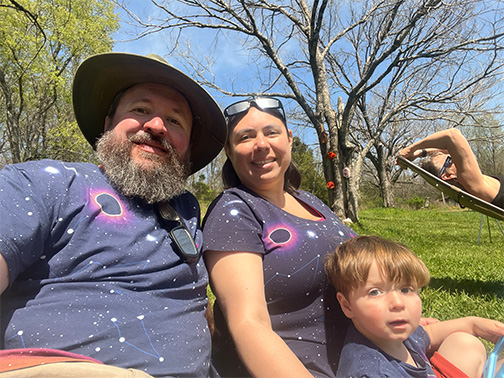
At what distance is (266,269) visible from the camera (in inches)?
57.1

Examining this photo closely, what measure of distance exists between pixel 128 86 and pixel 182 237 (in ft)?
3.13

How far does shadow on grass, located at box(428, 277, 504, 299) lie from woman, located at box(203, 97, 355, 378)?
253 centimetres

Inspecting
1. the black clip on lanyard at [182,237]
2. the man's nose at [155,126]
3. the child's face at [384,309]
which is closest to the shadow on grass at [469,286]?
the child's face at [384,309]

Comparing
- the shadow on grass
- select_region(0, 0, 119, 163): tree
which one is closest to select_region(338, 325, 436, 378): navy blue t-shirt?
the shadow on grass

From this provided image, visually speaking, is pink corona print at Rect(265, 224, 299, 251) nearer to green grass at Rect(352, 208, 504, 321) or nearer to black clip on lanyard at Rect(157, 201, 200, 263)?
black clip on lanyard at Rect(157, 201, 200, 263)

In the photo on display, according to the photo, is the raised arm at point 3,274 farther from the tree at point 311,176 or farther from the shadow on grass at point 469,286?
the tree at point 311,176

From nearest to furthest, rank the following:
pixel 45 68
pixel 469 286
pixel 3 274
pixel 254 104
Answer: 1. pixel 3 274
2. pixel 254 104
3. pixel 469 286
4. pixel 45 68

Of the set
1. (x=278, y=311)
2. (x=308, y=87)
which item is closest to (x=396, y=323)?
(x=278, y=311)

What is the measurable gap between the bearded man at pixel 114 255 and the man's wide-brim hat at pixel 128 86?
10 millimetres

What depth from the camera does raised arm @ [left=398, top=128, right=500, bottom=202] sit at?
95.5 inches

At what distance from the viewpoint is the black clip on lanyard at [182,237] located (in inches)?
57.3

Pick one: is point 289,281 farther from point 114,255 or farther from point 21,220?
point 21,220

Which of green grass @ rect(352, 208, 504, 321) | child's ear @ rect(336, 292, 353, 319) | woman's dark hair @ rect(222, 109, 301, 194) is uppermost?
woman's dark hair @ rect(222, 109, 301, 194)

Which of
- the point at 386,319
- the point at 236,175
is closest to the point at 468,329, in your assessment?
the point at 386,319
